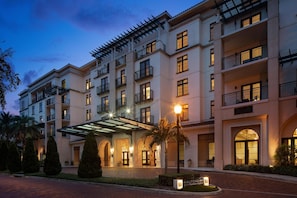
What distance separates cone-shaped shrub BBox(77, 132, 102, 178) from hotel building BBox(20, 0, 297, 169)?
23.7ft

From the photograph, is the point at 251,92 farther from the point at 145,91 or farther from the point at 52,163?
the point at 52,163

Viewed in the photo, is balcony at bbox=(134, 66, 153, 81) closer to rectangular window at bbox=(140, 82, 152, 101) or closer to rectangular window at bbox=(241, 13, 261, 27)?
rectangular window at bbox=(140, 82, 152, 101)

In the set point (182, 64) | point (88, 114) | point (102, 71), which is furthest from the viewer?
point (88, 114)

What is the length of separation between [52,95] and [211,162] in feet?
105

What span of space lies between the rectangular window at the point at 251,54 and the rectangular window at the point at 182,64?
7.09m

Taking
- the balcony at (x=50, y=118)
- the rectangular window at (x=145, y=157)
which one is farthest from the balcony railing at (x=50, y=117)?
the rectangular window at (x=145, y=157)

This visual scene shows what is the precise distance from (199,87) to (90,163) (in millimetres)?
15205

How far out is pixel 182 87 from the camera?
3117 centimetres

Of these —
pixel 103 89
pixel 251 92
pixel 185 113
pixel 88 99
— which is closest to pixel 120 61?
pixel 103 89

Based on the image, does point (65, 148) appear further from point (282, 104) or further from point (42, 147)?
point (282, 104)

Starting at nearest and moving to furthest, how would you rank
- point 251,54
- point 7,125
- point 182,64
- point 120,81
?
point 251,54 < point 182,64 < point 120,81 < point 7,125

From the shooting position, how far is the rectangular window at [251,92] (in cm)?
2392

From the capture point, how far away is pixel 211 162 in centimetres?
2766

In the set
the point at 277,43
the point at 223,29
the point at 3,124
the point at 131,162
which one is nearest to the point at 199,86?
the point at 223,29
